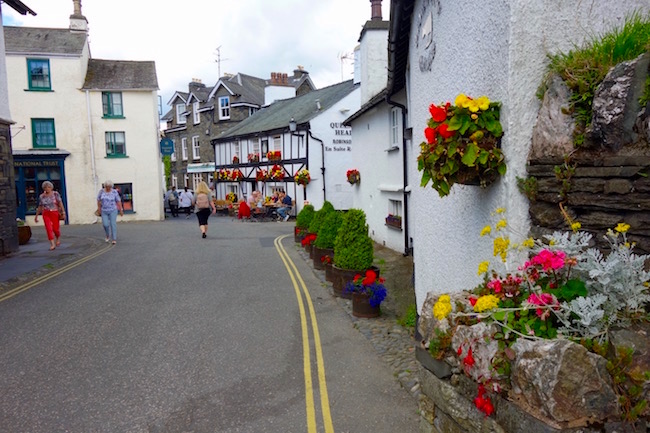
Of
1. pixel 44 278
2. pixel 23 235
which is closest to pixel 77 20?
pixel 23 235

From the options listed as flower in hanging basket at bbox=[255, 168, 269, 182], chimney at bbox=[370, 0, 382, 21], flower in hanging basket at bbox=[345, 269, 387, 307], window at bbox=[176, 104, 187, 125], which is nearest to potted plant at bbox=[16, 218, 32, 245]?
flower in hanging basket at bbox=[345, 269, 387, 307]

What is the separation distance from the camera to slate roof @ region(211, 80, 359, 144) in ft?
91.8

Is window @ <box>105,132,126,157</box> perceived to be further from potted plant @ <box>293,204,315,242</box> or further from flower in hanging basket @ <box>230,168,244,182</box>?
potted plant @ <box>293,204,315,242</box>

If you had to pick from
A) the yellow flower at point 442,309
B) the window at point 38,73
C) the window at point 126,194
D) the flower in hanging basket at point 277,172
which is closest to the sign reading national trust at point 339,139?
the flower in hanging basket at point 277,172

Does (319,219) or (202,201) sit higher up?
(202,201)

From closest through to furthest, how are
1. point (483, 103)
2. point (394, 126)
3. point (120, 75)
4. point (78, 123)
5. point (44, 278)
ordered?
point (483, 103)
point (44, 278)
point (394, 126)
point (78, 123)
point (120, 75)

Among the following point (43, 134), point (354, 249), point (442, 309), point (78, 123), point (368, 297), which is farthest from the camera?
point (78, 123)

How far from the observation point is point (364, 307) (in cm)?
781

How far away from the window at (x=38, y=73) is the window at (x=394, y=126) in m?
21.3

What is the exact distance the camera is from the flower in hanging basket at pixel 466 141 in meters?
3.84

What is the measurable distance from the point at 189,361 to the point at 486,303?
4082mm

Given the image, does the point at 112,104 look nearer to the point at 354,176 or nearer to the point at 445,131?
the point at 354,176

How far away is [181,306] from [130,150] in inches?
879

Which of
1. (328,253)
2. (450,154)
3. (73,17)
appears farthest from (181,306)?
(73,17)
